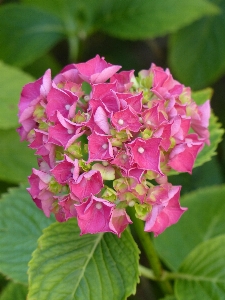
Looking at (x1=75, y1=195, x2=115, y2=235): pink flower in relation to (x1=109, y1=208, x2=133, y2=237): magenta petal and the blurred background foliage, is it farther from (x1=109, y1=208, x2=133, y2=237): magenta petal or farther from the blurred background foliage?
the blurred background foliage

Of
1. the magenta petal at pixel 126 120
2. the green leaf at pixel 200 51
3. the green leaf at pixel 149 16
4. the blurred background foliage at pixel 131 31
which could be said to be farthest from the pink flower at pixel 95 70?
the green leaf at pixel 200 51

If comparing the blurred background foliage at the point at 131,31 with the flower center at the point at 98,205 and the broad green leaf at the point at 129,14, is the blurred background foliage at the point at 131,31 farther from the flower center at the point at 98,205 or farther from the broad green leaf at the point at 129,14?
the flower center at the point at 98,205

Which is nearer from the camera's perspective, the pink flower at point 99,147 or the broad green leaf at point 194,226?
the pink flower at point 99,147

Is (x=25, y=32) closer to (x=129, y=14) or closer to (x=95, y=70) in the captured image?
(x=129, y=14)

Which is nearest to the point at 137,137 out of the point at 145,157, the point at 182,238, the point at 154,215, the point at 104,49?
the point at 145,157

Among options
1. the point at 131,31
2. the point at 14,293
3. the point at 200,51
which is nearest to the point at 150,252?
the point at 14,293
